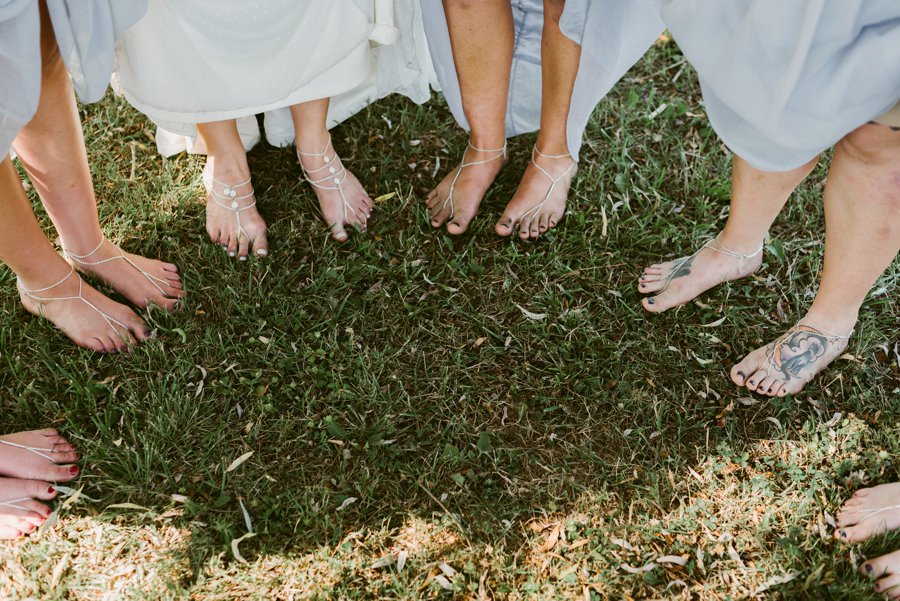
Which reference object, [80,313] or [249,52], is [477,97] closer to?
[249,52]

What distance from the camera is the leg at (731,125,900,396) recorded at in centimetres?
170

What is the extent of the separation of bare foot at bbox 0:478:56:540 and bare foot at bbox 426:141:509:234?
149cm

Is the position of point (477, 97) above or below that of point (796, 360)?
above

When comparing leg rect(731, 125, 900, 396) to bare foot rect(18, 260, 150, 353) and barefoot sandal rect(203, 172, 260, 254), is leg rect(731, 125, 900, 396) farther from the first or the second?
bare foot rect(18, 260, 150, 353)

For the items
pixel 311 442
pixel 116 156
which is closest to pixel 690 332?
pixel 311 442

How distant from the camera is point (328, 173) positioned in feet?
8.29

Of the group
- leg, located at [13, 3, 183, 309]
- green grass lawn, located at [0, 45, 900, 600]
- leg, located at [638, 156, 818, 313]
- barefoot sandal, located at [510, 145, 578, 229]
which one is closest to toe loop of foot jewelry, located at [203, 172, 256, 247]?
green grass lawn, located at [0, 45, 900, 600]

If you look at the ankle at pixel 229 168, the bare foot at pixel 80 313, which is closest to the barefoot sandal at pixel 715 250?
the ankle at pixel 229 168

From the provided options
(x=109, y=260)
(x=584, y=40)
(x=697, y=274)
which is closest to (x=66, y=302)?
(x=109, y=260)

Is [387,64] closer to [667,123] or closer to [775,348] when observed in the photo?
[667,123]

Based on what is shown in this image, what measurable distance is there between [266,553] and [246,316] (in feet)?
2.55

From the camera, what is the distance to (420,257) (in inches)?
98.0

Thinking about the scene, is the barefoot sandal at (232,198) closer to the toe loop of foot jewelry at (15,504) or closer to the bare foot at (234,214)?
the bare foot at (234,214)

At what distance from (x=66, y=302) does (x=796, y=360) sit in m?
2.28
